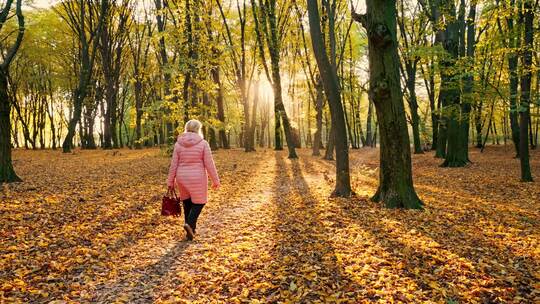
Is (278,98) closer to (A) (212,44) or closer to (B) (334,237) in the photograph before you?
(A) (212,44)

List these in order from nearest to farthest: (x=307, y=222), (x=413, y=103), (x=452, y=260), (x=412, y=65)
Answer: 1. (x=452, y=260)
2. (x=307, y=222)
3. (x=413, y=103)
4. (x=412, y=65)

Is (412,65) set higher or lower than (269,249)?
higher

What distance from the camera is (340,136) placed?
9656 millimetres


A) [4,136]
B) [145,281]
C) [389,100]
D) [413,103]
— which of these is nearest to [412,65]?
[413,103]

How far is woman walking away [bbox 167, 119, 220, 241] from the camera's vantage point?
6309 mm

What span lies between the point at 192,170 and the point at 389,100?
16.0 ft

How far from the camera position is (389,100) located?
8211 mm

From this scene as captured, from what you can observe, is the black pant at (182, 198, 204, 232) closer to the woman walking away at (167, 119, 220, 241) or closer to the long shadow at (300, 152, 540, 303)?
the woman walking away at (167, 119, 220, 241)

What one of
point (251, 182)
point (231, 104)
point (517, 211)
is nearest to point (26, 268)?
point (251, 182)

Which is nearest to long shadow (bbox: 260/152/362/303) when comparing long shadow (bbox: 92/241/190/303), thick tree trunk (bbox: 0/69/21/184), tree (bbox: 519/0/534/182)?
long shadow (bbox: 92/241/190/303)

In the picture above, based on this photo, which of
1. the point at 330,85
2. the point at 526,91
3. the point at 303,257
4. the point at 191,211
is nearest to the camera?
the point at 303,257

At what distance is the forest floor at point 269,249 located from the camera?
4.42 metres

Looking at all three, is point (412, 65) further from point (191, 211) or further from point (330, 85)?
point (191, 211)

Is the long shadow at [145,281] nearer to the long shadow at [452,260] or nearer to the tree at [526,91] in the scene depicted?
the long shadow at [452,260]
